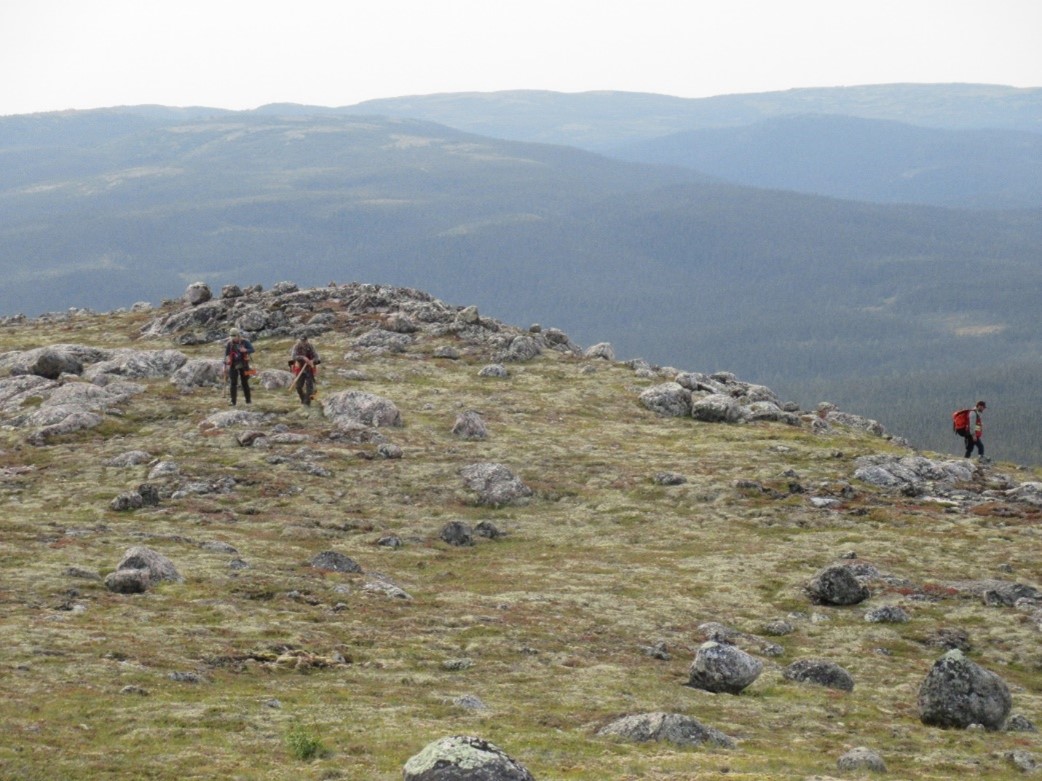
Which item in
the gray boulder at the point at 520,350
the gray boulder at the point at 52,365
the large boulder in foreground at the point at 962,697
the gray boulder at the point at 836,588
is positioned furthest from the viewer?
the gray boulder at the point at 520,350

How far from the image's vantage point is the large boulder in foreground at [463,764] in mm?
16234

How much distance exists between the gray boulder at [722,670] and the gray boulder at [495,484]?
20.5 metres

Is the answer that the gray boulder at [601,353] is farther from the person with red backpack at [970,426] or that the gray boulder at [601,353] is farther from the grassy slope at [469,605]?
the person with red backpack at [970,426]

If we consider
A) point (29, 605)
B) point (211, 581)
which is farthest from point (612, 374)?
point (29, 605)

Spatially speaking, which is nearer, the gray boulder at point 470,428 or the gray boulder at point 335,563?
the gray boulder at point 335,563

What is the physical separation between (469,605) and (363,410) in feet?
86.4

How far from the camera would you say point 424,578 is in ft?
118

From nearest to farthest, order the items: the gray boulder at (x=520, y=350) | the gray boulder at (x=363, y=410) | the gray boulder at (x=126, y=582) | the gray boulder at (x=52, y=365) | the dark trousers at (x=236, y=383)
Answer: the gray boulder at (x=126, y=582), the dark trousers at (x=236, y=383), the gray boulder at (x=363, y=410), the gray boulder at (x=52, y=365), the gray boulder at (x=520, y=350)

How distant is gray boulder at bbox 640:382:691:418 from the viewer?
65.1 meters

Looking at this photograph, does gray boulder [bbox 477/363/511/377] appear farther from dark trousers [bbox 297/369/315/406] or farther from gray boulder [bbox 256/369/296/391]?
dark trousers [bbox 297/369/315/406]

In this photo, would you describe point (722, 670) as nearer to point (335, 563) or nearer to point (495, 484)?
point (335, 563)

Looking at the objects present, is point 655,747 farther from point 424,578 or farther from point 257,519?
point 257,519

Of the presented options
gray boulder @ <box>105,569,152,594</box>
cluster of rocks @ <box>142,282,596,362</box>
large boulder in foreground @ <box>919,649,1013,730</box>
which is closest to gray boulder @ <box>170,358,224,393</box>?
cluster of rocks @ <box>142,282,596,362</box>

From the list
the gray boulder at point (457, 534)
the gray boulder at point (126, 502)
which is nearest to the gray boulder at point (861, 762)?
the gray boulder at point (457, 534)
